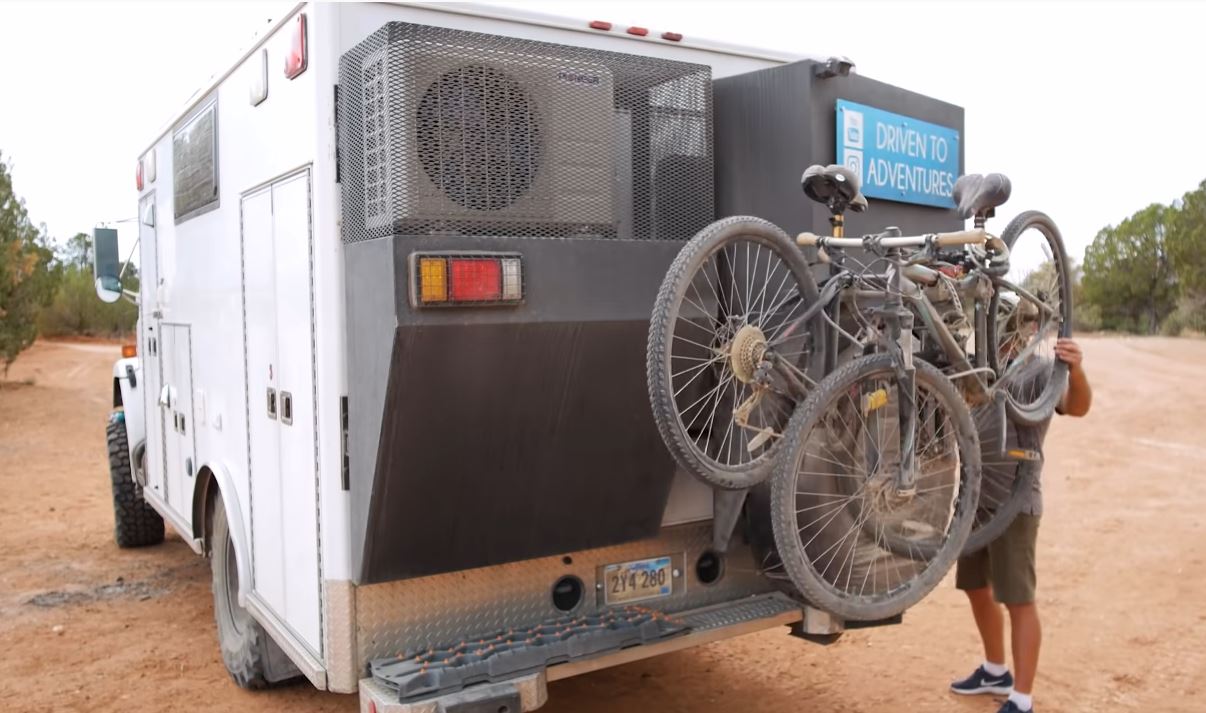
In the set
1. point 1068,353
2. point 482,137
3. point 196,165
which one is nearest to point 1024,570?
point 1068,353

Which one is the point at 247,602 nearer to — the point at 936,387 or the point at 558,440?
the point at 558,440

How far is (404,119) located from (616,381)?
1.08 meters

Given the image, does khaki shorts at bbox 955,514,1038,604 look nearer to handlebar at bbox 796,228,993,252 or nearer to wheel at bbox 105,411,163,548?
handlebar at bbox 796,228,993,252

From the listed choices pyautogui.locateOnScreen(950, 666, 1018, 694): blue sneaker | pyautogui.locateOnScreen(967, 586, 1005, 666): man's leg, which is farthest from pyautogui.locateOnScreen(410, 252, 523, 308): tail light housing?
pyautogui.locateOnScreen(950, 666, 1018, 694): blue sneaker

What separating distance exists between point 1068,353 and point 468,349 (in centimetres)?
264

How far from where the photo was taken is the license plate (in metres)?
3.86

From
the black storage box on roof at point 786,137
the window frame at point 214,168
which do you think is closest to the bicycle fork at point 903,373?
the black storage box on roof at point 786,137

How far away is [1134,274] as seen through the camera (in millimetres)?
29422

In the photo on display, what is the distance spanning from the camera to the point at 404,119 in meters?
2.89

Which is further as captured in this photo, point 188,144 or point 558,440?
point 188,144

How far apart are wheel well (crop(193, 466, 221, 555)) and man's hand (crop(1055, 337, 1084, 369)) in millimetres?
3838

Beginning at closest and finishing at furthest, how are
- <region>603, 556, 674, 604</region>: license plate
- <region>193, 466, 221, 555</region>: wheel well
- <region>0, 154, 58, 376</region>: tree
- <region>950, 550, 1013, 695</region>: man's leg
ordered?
<region>603, 556, 674, 604</region>: license plate < <region>950, 550, 1013, 695</region>: man's leg < <region>193, 466, 221, 555</region>: wheel well < <region>0, 154, 58, 376</region>: tree

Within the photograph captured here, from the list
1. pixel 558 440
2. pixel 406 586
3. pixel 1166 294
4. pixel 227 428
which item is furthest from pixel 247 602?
pixel 1166 294

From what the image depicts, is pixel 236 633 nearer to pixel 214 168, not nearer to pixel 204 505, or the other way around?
pixel 204 505
